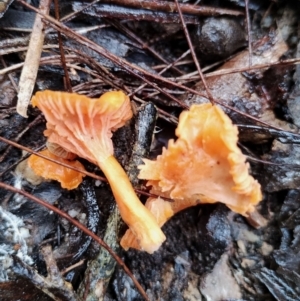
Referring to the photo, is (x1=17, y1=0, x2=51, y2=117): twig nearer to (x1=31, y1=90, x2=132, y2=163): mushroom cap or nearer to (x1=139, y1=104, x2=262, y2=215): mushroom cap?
(x1=31, y1=90, x2=132, y2=163): mushroom cap

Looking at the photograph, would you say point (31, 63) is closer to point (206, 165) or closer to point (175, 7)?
point (175, 7)

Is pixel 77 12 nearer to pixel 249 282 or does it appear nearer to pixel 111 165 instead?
pixel 111 165

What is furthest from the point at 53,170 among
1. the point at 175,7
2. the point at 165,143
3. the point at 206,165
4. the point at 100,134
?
the point at 175,7

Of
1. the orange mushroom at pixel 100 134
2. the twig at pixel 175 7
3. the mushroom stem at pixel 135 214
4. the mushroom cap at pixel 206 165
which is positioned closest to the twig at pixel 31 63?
the orange mushroom at pixel 100 134

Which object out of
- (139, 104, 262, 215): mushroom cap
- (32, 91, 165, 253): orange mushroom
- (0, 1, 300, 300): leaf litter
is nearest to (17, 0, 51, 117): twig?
(0, 1, 300, 300): leaf litter

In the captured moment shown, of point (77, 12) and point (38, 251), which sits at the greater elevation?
point (77, 12)

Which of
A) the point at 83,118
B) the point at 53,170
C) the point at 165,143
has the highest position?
the point at 83,118

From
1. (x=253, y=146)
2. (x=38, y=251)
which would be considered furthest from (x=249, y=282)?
(x=38, y=251)
